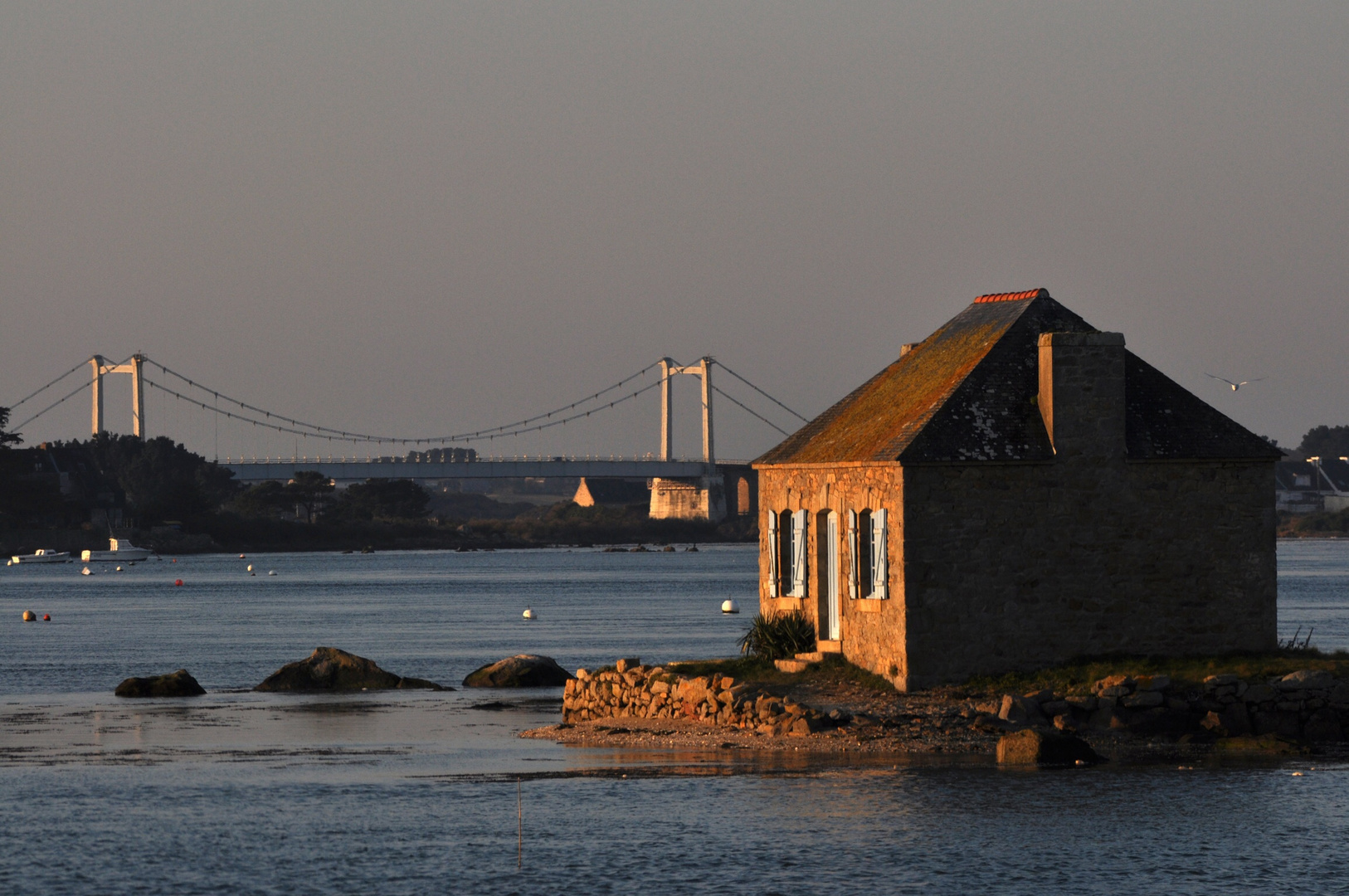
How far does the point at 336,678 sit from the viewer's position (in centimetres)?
3688

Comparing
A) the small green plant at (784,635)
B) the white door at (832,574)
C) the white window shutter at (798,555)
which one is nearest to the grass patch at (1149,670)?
the white door at (832,574)

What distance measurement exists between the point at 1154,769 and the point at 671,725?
717 cm

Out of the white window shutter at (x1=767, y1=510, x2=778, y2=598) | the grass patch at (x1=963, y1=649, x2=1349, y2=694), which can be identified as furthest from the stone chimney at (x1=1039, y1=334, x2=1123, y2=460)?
the white window shutter at (x1=767, y1=510, x2=778, y2=598)

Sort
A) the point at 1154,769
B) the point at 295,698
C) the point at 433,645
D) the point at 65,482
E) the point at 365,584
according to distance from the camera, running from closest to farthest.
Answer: the point at 1154,769
the point at 295,698
the point at 433,645
the point at 365,584
the point at 65,482

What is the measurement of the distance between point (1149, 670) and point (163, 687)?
19606 mm

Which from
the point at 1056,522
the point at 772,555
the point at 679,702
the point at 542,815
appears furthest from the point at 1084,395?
the point at 542,815

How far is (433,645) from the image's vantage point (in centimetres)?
5366

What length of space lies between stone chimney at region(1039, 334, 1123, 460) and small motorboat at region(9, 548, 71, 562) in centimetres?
13079

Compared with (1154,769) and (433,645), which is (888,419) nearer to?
(1154,769)

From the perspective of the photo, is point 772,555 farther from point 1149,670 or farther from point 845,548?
point 1149,670

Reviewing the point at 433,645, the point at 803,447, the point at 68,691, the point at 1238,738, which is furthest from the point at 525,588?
the point at 1238,738

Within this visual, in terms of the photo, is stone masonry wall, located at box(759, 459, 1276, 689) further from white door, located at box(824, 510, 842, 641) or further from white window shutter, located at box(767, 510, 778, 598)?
white window shutter, located at box(767, 510, 778, 598)

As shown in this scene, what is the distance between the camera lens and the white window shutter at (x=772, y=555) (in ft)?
93.6

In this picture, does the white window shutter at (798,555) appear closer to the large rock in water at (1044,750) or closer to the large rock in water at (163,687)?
the large rock in water at (1044,750)
